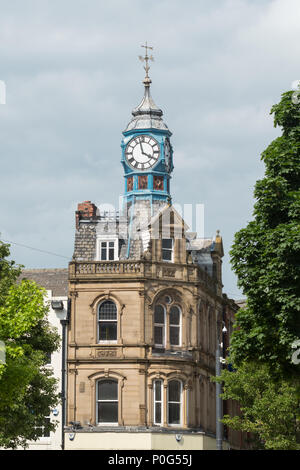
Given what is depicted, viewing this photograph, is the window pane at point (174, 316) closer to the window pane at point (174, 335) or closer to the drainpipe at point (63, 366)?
the window pane at point (174, 335)

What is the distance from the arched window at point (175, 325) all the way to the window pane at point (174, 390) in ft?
7.87

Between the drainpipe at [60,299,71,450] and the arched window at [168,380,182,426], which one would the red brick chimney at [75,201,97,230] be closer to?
the drainpipe at [60,299,71,450]

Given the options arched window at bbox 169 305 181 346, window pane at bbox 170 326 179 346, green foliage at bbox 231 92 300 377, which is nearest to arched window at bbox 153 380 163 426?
window pane at bbox 170 326 179 346

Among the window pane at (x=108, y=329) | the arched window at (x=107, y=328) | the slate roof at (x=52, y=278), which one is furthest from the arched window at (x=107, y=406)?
the slate roof at (x=52, y=278)

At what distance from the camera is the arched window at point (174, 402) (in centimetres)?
6329

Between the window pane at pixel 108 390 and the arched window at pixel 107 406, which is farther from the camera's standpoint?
the window pane at pixel 108 390

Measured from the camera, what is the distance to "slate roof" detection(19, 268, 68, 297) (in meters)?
67.2

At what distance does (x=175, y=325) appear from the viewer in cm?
6462

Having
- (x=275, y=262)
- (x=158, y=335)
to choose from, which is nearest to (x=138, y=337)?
(x=158, y=335)

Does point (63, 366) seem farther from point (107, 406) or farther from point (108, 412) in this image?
point (108, 412)

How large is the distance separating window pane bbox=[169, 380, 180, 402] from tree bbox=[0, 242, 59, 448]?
15.1 meters

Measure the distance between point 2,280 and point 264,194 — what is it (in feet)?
49.5

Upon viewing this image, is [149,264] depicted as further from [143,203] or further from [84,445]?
[84,445]
